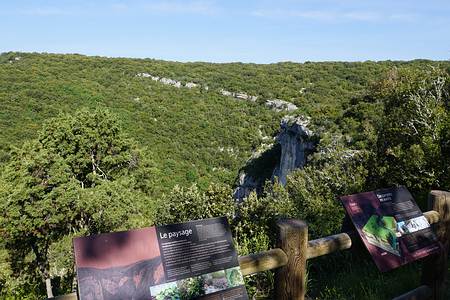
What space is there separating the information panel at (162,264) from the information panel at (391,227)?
1.26 m

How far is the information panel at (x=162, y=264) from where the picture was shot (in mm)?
1841

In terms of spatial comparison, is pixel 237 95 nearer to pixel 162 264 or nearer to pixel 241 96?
pixel 241 96

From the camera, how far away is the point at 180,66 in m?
86.2

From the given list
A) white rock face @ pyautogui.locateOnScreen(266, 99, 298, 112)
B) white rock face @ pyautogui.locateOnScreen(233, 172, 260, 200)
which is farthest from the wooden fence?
white rock face @ pyautogui.locateOnScreen(266, 99, 298, 112)

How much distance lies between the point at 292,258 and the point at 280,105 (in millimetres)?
60515

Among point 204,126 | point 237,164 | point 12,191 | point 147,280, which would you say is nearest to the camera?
point 147,280

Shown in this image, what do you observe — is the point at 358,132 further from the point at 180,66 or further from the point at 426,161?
the point at 180,66

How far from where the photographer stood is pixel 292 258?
2627mm

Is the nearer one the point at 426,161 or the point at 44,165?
the point at 426,161

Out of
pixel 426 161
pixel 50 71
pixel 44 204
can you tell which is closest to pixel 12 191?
pixel 44 204

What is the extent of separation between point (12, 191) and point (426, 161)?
50.0ft

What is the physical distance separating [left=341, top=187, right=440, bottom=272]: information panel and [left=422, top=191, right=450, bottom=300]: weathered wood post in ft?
0.67

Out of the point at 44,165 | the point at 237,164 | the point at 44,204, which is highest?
the point at 44,165

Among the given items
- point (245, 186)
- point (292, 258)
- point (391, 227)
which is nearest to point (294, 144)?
point (245, 186)
